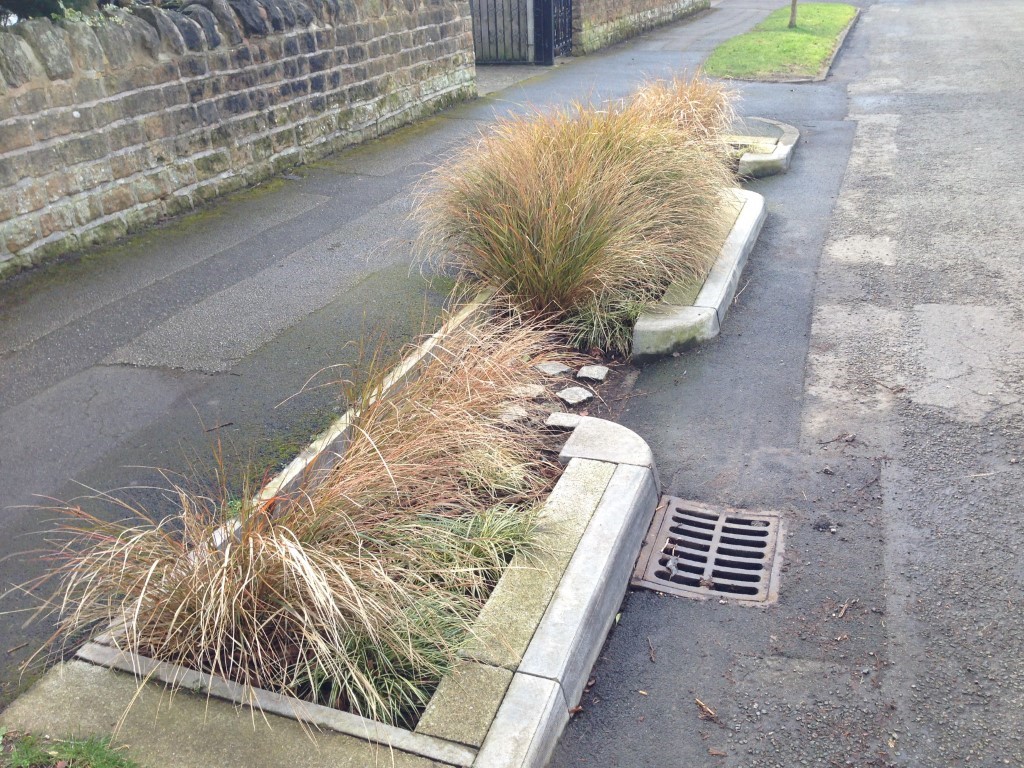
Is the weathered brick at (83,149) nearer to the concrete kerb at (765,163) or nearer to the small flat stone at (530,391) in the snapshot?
the small flat stone at (530,391)

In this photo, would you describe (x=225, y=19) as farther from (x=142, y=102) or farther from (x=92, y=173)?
(x=92, y=173)

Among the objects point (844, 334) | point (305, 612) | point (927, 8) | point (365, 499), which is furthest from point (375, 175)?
point (927, 8)

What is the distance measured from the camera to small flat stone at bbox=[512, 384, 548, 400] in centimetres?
466

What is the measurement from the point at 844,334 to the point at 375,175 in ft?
18.5

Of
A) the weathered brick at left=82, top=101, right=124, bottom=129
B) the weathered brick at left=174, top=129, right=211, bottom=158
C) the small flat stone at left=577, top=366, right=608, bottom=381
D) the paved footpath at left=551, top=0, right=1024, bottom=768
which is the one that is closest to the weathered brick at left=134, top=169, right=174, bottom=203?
the weathered brick at left=174, top=129, right=211, bottom=158

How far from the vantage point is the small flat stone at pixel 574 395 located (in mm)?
5203

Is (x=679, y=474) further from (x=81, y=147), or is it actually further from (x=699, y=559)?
(x=81, y=147)

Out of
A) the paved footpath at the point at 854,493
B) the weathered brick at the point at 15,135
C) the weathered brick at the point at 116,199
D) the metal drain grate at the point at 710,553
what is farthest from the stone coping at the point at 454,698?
the weathered brick at the point at 116,199

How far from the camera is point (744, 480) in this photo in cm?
448

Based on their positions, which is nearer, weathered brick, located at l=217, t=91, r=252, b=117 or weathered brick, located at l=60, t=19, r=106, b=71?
weathered brick, located at l=60, t=19, r=106, b=71

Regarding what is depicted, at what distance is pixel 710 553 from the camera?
4.00m

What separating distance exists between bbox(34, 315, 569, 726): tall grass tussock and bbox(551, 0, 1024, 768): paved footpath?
63 cm

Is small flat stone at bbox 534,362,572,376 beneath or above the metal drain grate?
above

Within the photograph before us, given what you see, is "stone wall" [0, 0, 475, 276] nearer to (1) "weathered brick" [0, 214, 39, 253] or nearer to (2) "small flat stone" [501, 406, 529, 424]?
(1) "weathered brick" [0, 214, 39, 253]
